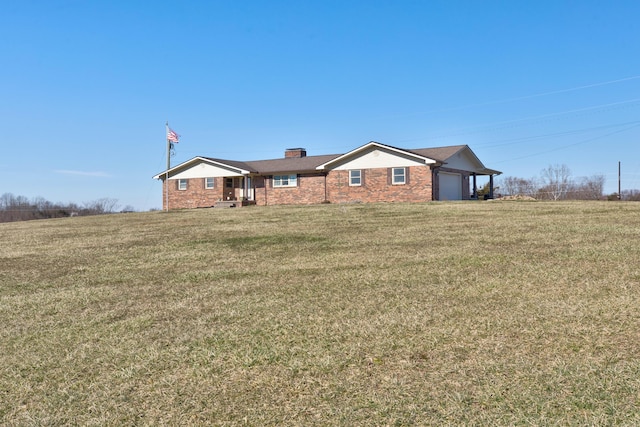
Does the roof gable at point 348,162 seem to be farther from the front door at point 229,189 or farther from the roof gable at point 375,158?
the front door at point 229,189

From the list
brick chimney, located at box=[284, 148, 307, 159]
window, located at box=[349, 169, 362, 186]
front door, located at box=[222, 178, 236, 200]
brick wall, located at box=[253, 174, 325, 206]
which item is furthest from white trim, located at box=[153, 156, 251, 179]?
window, located at box=[349, 169, 362, 186]

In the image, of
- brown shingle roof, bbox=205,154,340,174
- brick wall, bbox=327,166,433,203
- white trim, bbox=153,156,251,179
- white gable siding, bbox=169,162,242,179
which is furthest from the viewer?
white gable siding, bbox=169,162,242,179

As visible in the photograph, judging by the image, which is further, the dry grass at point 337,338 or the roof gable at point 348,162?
the roof gable at point 348,162

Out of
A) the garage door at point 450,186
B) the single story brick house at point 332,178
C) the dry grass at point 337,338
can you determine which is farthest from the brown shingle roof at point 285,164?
the dry grass at point 337,338

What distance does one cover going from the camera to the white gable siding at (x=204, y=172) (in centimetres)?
3394

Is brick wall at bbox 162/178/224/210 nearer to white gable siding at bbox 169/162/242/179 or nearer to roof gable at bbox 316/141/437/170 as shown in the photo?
white gable siding at bbox 169/162/242/179

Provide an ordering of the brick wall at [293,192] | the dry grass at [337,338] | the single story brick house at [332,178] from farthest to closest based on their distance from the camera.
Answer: the brick wall at [293,192], the single story brick house at [332,178], the dry grass at [337,338]

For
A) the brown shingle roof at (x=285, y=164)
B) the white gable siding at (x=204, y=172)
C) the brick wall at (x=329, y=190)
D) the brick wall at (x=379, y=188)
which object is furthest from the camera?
the white gable siding at (x=204, y=172)

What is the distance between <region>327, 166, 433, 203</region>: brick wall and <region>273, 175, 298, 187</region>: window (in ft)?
9.17

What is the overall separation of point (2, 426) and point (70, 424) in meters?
0.51

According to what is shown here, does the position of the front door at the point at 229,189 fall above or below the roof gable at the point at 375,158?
below

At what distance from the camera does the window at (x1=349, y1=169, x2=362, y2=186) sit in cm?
2972

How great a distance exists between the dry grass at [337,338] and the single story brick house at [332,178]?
61.7 feet

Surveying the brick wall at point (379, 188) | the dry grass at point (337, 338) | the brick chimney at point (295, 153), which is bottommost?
the dry grass at point (337, 338)
